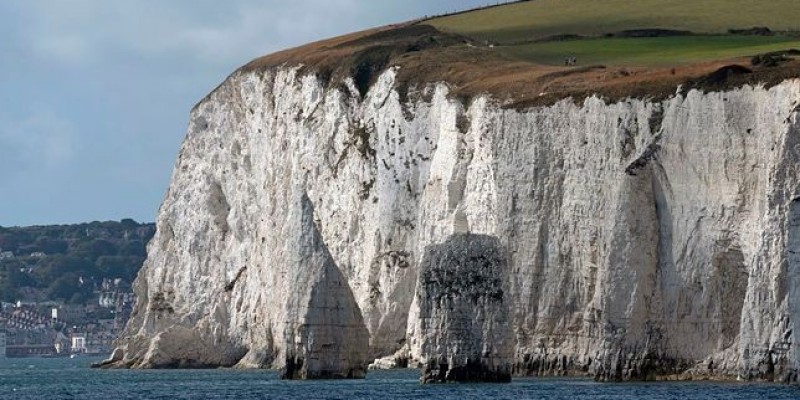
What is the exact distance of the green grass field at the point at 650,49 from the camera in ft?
311

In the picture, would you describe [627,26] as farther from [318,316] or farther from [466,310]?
[466,310]

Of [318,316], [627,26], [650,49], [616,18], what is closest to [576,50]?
[650,49]

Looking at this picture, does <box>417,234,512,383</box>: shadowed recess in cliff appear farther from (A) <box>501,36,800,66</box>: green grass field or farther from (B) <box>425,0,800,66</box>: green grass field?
(B) <box>425,0,800,66</box>: green grass field

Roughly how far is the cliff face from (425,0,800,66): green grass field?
8.40 meters

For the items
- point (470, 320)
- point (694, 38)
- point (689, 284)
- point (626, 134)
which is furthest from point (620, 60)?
point (470, 320)

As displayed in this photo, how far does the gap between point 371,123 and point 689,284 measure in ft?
92.8

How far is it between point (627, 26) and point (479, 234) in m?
40.6

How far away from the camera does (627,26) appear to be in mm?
112875

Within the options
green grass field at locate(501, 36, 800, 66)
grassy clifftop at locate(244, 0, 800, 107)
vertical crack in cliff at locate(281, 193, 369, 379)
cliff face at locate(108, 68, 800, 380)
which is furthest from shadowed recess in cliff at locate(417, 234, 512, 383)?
green grass field at locate(501, 36, 800, 66)

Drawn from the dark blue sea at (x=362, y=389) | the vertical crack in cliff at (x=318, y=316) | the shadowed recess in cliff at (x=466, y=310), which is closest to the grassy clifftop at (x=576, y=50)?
the dark blue sea at (x=362, y=389)

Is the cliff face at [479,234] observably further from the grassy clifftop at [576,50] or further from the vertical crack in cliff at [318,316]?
the grassy clifftop at [576,50]

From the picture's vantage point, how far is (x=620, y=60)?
9856 cm

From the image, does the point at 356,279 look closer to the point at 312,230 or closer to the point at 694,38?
the point at 694,38

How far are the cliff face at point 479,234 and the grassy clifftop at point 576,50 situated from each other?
3.26 ft
